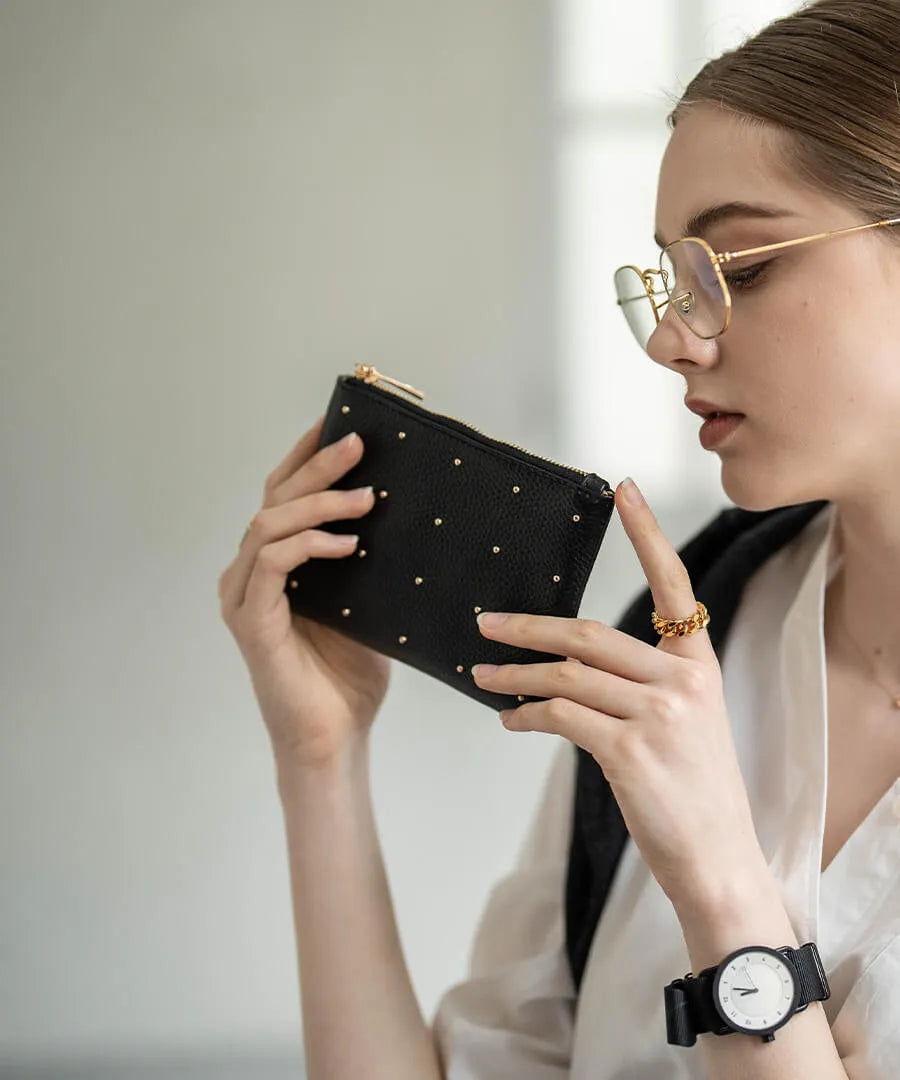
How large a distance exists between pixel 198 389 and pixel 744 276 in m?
1.08

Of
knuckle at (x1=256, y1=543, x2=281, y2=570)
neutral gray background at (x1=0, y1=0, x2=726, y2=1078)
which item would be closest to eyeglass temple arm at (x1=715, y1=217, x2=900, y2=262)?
knuckle at (x1=256, y1=543, x2=281, y2=570)

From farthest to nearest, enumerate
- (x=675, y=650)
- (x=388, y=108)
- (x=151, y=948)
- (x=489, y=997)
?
(x=151, y=948) → (x=388, y=108) → (x=489, y=997) → (x=675, y=650)

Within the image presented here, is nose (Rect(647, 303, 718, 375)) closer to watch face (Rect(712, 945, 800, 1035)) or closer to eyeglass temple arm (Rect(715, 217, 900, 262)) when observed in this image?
eyeglass temple arm (Rect(715, 217, 900, 262))

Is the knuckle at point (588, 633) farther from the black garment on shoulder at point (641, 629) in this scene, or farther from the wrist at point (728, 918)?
the black garment on shoulder at point (641, 629)

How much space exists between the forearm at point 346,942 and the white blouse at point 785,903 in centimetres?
6

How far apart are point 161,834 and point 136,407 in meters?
0.70

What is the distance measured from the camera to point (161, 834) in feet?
5.97

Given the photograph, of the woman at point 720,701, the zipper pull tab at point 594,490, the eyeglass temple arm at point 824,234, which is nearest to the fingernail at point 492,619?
the woman at point 720,701

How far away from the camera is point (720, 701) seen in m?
0.82

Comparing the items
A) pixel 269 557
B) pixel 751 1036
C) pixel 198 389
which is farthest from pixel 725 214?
pixel 198 389

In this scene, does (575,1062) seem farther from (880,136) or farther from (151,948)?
(151,948)

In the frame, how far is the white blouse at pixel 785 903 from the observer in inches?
34.6

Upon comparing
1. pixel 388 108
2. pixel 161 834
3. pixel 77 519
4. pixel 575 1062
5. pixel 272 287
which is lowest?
pixel 575 1062

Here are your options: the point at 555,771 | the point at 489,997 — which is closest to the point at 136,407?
the point at 555,771
